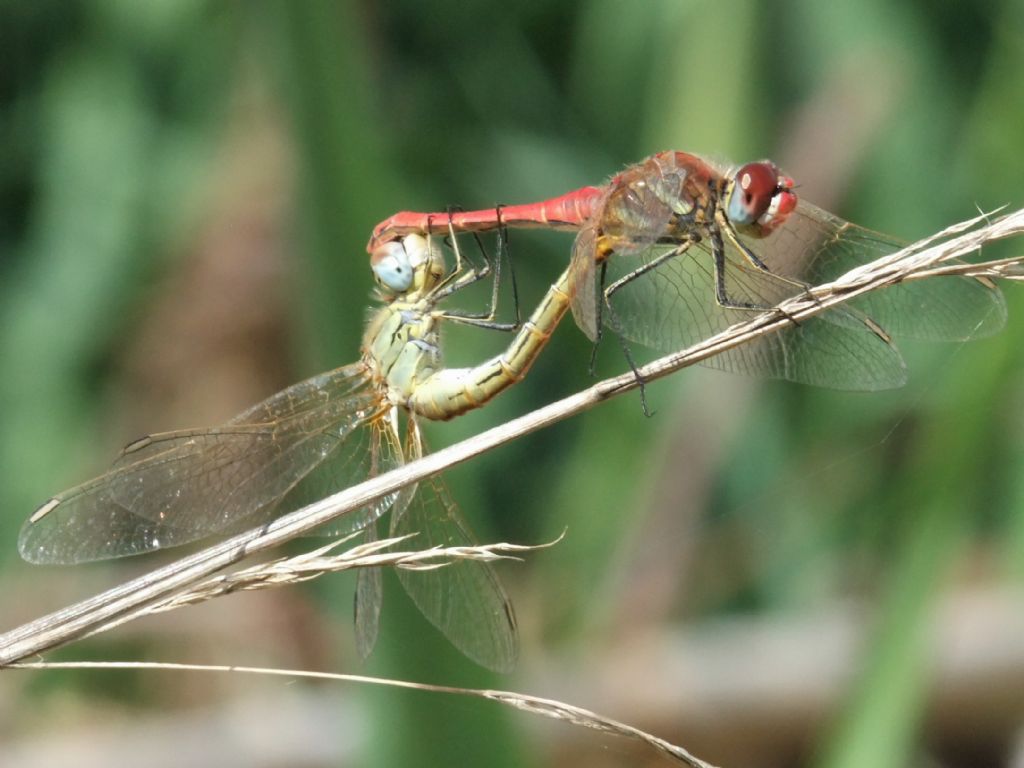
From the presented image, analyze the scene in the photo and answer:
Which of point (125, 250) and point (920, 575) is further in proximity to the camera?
point (125, 250)

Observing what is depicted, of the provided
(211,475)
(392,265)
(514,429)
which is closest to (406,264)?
(392,265)

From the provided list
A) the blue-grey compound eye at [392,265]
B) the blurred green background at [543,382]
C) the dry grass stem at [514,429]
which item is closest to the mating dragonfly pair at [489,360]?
the blue-grey compound eye at [392,265]

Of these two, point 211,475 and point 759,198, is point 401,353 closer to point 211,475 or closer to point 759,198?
point 211,475

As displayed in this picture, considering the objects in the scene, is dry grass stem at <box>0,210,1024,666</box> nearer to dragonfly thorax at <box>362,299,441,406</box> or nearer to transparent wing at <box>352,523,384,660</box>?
transparent wing at <box>352,523,384,660</box>

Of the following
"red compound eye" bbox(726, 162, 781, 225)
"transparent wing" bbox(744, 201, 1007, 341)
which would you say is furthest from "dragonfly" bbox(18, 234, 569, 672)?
"transparent wing" bbox(744, 201, 1007, 341)

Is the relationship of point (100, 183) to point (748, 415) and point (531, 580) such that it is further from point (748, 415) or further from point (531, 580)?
point (748, 415)

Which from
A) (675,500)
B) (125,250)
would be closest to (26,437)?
(125,250)

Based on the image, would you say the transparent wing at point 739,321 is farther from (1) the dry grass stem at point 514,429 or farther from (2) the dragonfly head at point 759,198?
(1) the dry grass stem at point 514,429
